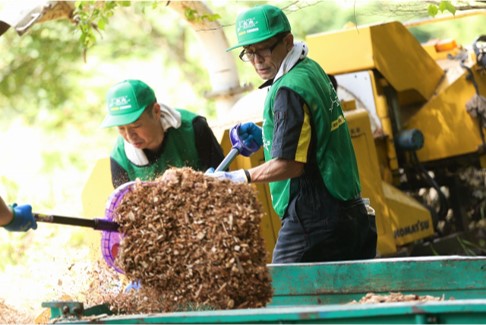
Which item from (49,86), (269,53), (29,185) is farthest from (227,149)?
(49,86)

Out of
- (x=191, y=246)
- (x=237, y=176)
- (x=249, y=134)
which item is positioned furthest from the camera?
(x=249, y=134)

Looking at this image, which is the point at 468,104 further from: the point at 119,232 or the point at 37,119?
the point at 37,119

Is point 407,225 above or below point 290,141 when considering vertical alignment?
below

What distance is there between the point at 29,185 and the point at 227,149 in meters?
7.04

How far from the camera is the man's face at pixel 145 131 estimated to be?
6.06 metres

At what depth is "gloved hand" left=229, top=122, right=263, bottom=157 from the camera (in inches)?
227

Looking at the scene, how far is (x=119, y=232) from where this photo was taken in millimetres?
4676

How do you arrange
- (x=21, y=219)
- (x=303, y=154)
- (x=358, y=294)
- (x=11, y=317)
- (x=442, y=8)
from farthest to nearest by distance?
1. (x=11, y=317)
2. (x=442, y=8)
3. (x=303, y=154)
4. (x=358, y=294)
5. (x=21, y=219)

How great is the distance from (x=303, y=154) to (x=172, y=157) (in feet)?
3.69

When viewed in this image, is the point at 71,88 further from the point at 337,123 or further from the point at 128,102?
the point at 337,123

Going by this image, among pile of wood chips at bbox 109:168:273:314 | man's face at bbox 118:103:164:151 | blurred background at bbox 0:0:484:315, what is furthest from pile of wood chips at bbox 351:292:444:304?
blurred background at bbox 0:0:484:315

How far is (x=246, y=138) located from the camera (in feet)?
19.1

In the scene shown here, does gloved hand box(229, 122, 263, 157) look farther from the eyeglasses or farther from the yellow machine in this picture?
the yellow machine

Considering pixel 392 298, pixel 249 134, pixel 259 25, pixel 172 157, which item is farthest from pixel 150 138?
pixel 392 298
